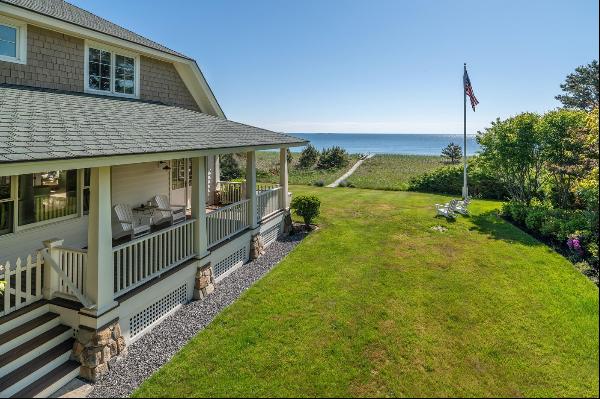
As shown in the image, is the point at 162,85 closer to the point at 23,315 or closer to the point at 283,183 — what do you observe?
the point at 283,183

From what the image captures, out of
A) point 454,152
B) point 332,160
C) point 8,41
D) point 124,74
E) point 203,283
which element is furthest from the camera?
point 454,152

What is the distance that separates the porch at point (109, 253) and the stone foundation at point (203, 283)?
1.16 feet

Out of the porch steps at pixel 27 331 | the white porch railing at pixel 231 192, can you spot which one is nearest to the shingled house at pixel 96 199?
the porch steps at pixel 27 331

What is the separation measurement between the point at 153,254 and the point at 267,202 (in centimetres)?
587

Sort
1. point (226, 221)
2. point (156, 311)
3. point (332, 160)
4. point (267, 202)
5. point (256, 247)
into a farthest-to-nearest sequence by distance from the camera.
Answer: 1. point (332, 160)
2. point (267, 202)
3. point (256, 247)
4. point (226, 221)
5. point (156, 311)

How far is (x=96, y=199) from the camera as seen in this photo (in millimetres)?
5480

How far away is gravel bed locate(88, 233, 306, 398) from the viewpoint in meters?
5.24

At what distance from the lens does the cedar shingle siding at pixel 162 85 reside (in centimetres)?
1177

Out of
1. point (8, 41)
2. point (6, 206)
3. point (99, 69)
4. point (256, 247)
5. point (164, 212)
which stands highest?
point (99, 69)

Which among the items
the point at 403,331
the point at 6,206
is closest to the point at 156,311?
the point at 6,206

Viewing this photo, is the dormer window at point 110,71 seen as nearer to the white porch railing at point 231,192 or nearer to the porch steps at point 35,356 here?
the white porch railing at point 231,192

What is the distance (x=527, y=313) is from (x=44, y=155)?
9.02m

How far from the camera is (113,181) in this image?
952 cm

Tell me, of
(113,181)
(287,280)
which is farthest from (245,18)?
(287,280)
